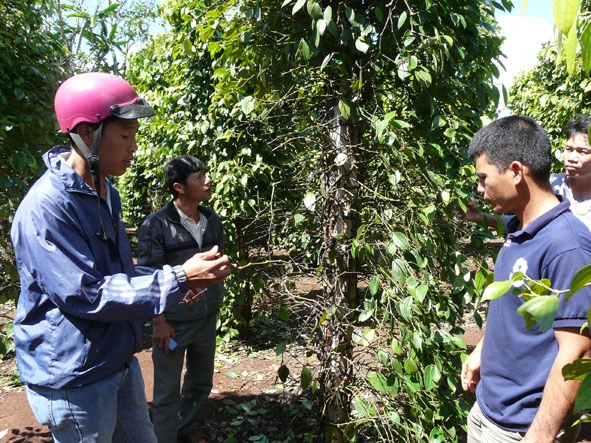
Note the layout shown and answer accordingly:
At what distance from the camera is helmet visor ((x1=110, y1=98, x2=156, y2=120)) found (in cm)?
168

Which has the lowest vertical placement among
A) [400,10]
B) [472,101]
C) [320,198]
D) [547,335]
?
[547,335]

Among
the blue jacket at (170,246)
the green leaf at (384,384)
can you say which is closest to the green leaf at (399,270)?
the green leaf at (384,384)

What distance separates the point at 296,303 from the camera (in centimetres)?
224

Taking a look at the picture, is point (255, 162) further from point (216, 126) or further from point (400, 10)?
point (400, 10)

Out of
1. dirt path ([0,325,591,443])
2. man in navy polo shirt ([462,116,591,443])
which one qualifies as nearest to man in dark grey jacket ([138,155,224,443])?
dirt path ([0,325,591,443])

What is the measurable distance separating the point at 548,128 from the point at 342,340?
4685 millimetres

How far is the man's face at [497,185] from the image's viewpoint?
1.61 meters

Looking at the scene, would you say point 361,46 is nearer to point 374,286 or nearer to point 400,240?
point 400,240

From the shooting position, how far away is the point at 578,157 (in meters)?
2.67

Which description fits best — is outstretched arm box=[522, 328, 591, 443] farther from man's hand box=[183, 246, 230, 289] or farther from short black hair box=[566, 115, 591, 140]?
short black hair box=[566, 115, 591, 140]

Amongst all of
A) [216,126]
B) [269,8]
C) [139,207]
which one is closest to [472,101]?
[269,8]

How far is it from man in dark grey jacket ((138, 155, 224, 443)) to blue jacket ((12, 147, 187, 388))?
1083mm

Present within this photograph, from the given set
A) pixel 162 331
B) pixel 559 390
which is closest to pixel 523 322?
pixel 559 390

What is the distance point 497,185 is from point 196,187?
5.96ft
